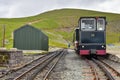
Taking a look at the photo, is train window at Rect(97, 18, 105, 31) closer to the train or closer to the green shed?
the train

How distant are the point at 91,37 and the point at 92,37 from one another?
3.7 inches

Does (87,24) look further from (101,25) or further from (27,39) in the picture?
(27,39)

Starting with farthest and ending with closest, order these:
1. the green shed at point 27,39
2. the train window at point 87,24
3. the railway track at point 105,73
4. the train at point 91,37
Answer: the green shed at point 27,39
the train window at point 87,24
the train at point 91,37
the railway track at point 105,73

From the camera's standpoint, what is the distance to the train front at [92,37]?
115 feet

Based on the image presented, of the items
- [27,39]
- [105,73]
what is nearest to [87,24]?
[105,73]

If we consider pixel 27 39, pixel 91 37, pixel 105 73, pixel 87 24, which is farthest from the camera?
pixel 27 39

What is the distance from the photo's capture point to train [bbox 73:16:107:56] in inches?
1384

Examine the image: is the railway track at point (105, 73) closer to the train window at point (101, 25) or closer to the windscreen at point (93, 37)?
the windscreen at point (93, 37)

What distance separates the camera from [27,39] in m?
64.2

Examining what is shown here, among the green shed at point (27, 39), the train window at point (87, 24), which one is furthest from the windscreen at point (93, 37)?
the green shed at point (27, 39)

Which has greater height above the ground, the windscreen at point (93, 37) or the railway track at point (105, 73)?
the windscreen at point (93, 37)

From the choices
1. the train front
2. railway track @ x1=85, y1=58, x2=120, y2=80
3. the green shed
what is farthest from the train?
the green shed

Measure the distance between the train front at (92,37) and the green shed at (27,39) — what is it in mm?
29495

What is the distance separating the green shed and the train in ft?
96.8
